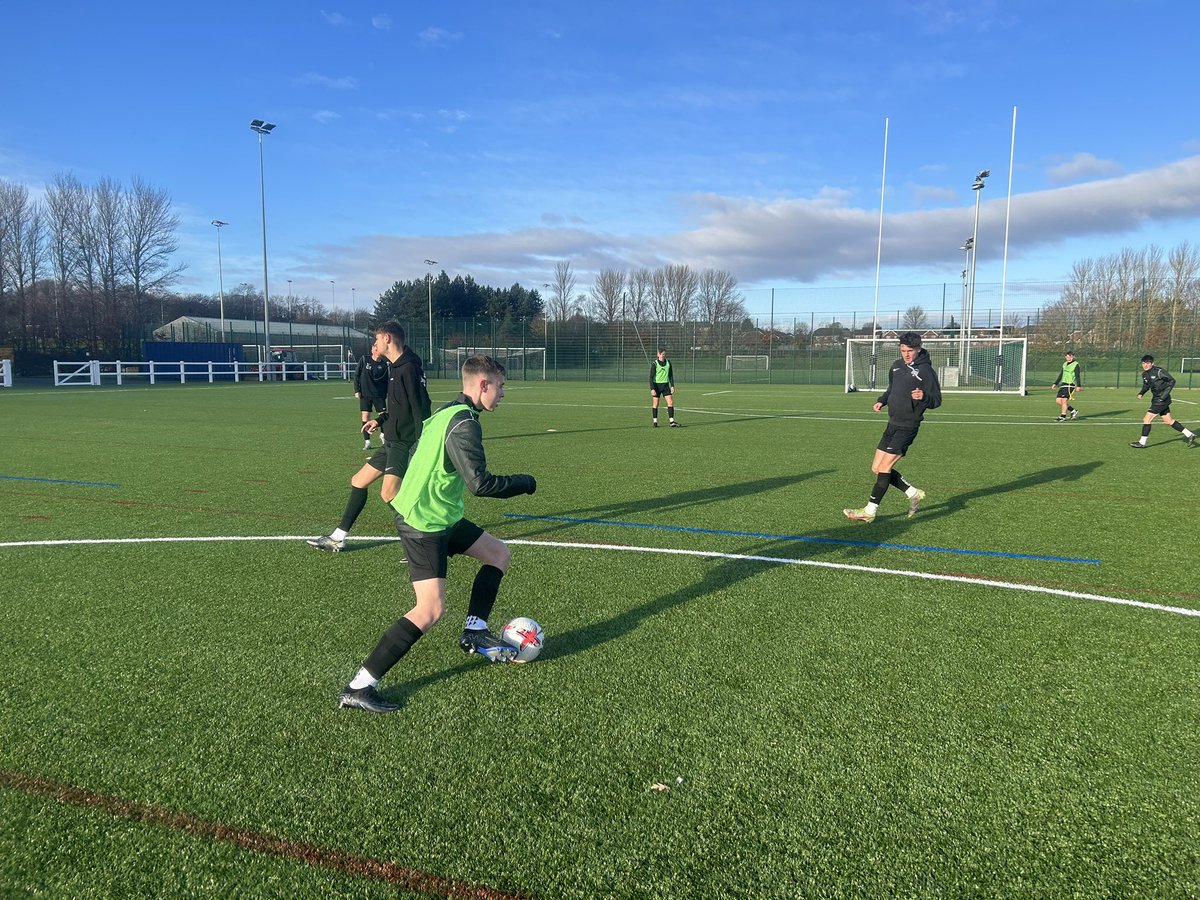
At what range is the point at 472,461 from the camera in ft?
11.9

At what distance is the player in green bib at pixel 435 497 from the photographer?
144 inches

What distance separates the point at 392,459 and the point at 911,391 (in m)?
5.68

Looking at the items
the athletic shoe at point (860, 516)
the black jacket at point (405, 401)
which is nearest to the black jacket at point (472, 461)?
the black jacket at point (405, 401)

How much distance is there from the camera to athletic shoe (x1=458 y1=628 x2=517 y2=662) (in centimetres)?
425

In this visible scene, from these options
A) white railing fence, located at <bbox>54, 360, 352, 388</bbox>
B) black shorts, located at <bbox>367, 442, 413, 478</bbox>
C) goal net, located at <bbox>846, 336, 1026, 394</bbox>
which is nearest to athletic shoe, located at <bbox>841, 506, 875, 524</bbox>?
black shorts, located at <bbox>367, 442, 413, 478</bbox>

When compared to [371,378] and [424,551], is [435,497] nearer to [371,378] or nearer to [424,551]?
[424,551]

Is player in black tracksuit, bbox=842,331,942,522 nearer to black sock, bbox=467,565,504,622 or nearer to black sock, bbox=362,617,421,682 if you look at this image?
black sock, bbox=467,565,504,622

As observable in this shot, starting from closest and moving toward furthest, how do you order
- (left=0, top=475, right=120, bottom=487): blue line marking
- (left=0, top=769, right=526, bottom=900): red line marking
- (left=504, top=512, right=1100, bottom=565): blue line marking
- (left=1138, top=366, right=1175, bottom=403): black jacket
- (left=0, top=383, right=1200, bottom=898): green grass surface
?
(left=0, top=769, right=526, bottom=900): red line marking < (left=0, top=383, right=1200, bottom=898): green grass surface < (left=504, top=512, right=1100, bottom=565): blue line marking < (left=0, top=475, right=120, bottom=487): blue line marking < (left=1138, top=366, right=1175, bottom=403): black jacket

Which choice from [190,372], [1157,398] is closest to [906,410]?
[1157,398]

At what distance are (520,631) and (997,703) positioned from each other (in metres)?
2.57

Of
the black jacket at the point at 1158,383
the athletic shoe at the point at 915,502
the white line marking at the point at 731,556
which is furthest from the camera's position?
the black jacket at the point at 1158,383

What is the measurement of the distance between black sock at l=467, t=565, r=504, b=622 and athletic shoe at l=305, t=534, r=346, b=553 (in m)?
2.74

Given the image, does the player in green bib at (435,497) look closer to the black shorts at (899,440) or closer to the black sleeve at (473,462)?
the black sleeve at (473,462)

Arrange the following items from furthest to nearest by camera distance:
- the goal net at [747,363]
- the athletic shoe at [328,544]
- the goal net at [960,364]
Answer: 1. the goal net at [747,363]
2. the goal net at [960,364]
3. the athletic shoe at [328,544]
